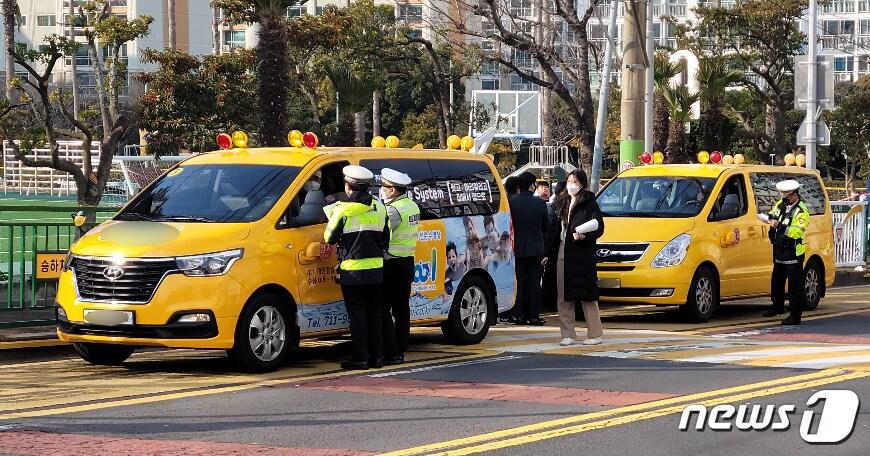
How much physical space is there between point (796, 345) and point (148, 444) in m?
7.89

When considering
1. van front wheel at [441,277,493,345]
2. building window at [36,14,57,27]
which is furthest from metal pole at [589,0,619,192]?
building window at [36,14,57,27]

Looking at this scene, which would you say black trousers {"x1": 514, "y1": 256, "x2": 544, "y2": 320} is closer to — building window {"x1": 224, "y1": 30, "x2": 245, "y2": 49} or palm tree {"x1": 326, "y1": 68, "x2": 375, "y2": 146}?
palm tree {"x1": 326, "y1": 68, "x2": 375, "y2": 146}

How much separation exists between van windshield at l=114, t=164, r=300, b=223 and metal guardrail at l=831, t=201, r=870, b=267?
16.0 meters

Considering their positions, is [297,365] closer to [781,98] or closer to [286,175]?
[286,175]

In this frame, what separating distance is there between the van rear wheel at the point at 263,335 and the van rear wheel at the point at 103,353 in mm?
1495

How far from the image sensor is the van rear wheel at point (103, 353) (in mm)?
13133

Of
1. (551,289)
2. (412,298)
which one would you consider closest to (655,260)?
(551,289)

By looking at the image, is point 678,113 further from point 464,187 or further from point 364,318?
point 364,318

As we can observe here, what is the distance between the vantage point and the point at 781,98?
5231 cm

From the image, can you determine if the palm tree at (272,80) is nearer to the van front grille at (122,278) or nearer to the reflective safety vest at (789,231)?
the reflective safety vest at (789,231)

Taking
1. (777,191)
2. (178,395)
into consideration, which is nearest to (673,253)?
(777,191)

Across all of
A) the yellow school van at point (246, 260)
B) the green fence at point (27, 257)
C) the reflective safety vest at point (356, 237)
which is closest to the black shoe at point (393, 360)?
the yellow school van at point (246, 260)

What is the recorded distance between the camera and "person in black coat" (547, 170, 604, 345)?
1448 cm

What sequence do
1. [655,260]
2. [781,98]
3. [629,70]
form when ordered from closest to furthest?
[655,260], [629,70], [781,98]
